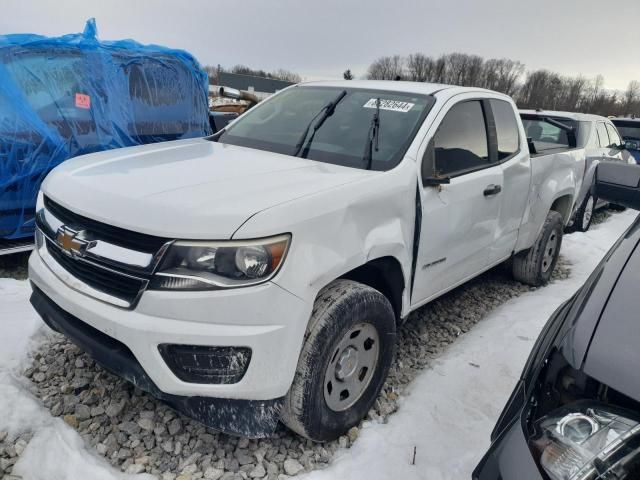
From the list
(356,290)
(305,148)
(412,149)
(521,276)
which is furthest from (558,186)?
(356,290)

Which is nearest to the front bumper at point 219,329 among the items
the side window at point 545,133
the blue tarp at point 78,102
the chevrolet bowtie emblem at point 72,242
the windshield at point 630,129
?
the chevrolet bowtie emblem at point 72,242

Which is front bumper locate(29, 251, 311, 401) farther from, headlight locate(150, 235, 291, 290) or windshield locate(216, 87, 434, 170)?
windshield locate(216, 87, 434, 170)

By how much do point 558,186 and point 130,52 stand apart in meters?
4.65

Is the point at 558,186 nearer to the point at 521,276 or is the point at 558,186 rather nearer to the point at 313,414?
the point at 521,276

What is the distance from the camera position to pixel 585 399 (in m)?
1.38

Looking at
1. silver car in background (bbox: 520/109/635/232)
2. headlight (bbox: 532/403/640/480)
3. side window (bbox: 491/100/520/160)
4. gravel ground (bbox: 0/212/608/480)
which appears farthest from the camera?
silver car in background (bbox: 520/109/635/232)

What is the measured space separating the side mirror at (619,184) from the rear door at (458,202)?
83cm

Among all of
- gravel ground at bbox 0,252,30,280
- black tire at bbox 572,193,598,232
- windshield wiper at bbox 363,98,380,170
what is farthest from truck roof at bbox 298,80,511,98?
black tire at bbox 572,193,598,232

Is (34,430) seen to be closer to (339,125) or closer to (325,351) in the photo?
(325,351)

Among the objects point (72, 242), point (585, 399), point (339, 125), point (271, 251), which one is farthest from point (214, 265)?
point (339, 125)

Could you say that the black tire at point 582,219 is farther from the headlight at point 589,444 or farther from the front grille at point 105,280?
the front grille at point 105,280

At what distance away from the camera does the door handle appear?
10.9 ft

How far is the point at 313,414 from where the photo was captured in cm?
221

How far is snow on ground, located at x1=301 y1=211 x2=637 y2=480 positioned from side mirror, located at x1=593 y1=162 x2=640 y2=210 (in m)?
1.40
